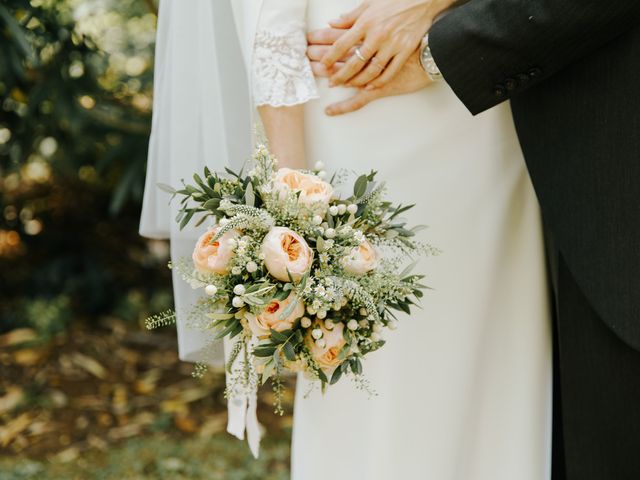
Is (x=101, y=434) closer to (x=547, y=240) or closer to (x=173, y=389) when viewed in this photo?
(x=173, y=389)

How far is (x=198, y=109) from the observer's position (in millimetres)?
1646

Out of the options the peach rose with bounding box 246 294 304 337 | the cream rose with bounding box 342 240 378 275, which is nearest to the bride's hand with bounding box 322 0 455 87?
the cream rose with bounding box 342 240 378 275

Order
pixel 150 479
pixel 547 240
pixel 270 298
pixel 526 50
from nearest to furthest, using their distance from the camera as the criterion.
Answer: pixel 270 298 → pixel 526 50 → pixel 547 240 → pixel 150 479

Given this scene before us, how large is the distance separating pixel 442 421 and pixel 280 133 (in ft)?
2.22

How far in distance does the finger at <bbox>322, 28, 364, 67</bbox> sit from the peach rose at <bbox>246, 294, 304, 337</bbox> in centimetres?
50

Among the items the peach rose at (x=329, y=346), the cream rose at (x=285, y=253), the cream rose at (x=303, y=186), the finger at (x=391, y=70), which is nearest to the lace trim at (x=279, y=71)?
the finger at (x=391, y=70)

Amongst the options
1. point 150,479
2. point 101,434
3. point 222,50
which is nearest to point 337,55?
point 222,50

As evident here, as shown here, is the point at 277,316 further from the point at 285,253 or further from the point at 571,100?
the point at 571,100

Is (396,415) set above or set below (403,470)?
above

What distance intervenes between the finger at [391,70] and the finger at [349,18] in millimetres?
107

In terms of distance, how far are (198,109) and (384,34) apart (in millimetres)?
475

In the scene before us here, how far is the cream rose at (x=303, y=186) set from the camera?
117cm

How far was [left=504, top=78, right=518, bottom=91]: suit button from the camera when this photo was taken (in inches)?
51.7

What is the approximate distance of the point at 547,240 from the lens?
1.65 m
